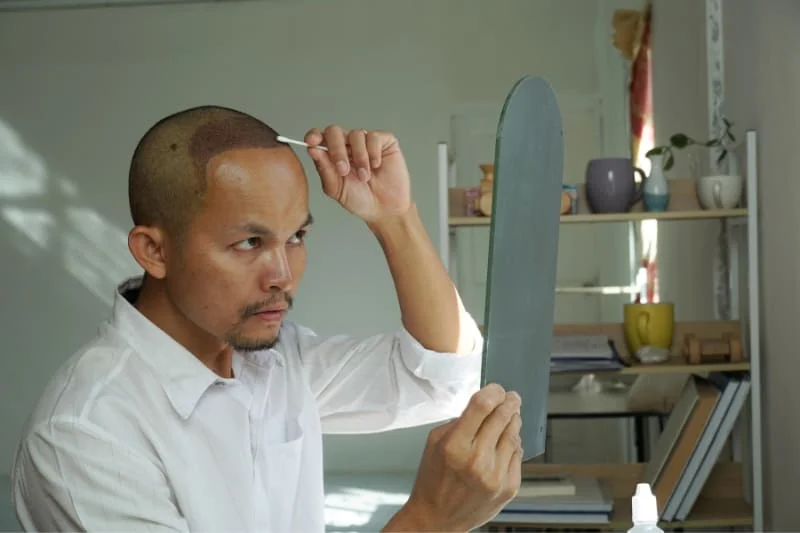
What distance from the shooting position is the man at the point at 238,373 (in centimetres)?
95

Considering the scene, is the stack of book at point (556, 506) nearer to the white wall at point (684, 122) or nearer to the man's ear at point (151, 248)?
the white wall at point (684, 122)

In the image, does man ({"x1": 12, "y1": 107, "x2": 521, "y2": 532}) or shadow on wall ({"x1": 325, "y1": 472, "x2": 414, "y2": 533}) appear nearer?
man ({"x1": 12, "y1": 107, "x2": 521, "y2": 532})

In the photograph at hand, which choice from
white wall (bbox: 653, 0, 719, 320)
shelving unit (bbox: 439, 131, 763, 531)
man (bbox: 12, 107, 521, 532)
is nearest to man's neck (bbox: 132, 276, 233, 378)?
man (bbox: 12, 107, 521, 532)

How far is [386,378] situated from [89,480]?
45 cm

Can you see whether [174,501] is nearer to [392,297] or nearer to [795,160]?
[795,160]

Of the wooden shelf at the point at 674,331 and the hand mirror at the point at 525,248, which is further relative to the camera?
the wooden shelf at the point at 674,331

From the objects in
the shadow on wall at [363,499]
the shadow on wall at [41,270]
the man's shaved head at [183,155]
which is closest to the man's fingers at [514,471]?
the man's shaved head at [183,155]

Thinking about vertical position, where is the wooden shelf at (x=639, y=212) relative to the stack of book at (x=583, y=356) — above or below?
above

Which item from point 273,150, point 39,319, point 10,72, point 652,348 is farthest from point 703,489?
point 10,72

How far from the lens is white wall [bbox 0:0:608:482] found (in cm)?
578

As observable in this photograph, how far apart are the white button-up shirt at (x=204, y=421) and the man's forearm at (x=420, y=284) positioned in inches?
0.8

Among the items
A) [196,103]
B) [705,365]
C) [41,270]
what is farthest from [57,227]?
[705,365]

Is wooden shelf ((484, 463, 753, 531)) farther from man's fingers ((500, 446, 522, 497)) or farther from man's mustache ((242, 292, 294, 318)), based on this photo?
man's fingers ((500, 446, 522, 497))

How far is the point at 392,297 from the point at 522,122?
197 inches
